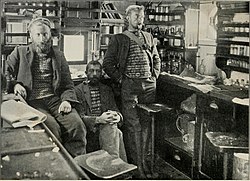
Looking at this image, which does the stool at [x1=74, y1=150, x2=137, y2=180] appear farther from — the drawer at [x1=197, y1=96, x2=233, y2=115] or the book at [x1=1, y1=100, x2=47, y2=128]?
the drawer at [x1=197, y1=96, x2=233, y2=115]

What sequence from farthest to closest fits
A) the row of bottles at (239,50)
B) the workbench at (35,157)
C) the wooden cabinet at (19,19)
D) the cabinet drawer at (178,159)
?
the cabinet drawer at (178,159) < the row of bottles at (239,50) < the wooden cabinet at (19,19) < the workbench at (35,157)

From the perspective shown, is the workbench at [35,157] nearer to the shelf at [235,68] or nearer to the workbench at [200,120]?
the workbench at [200,120]

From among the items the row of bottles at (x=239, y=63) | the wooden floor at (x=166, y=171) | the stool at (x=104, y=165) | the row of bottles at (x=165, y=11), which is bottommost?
the wooden floor at (x=166, y=171)

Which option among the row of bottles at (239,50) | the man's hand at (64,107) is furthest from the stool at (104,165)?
the row of bottles at (239,50)

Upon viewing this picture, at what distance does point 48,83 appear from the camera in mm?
2674

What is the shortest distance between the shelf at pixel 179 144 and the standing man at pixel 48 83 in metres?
0.58

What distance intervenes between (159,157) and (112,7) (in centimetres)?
104

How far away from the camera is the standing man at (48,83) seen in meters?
2.62

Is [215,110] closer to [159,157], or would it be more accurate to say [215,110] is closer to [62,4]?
[159,157]

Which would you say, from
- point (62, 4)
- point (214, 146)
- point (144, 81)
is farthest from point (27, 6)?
point (214, 146)

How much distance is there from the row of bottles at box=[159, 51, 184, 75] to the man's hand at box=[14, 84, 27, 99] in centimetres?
91

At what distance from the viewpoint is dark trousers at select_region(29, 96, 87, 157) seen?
2.64m

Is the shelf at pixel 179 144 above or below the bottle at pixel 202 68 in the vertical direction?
below

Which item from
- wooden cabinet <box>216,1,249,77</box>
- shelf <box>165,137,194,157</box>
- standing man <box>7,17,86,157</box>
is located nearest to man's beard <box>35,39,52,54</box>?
standing man <box>7,17,86,157</box>
